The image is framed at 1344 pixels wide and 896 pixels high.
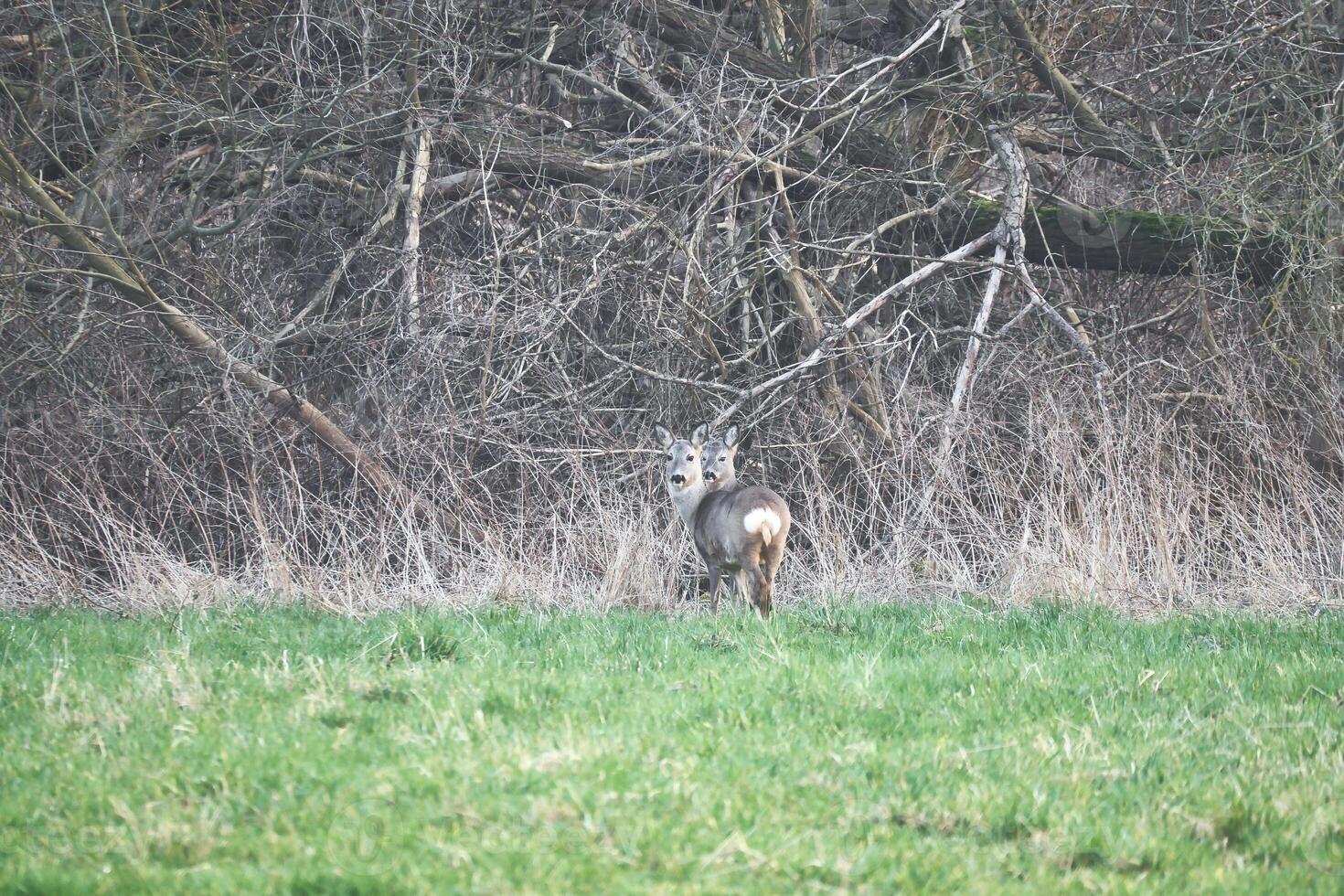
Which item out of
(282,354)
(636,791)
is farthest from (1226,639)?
(282,354)

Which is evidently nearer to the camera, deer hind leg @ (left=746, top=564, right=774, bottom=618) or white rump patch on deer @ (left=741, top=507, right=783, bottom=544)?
white rump patch on deer @ (left=741, top=507, right=783, bottom=544)

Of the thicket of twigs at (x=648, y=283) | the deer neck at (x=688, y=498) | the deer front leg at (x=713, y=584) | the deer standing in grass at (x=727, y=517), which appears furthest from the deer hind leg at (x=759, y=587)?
the deer neck at (x=688, y=498)

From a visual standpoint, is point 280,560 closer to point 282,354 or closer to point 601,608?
point 601,608

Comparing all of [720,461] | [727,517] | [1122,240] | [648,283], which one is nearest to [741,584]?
[727,517]

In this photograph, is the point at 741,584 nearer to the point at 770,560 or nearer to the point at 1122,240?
the point at 770,560

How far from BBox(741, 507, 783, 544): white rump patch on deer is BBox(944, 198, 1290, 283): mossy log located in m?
4.29

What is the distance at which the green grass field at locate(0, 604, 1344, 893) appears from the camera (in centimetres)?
348

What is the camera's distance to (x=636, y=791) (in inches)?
154

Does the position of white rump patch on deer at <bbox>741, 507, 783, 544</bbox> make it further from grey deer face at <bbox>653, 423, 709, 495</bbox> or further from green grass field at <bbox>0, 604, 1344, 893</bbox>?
green grass field at <bbox>0, 604, 1344, 893</bbox>

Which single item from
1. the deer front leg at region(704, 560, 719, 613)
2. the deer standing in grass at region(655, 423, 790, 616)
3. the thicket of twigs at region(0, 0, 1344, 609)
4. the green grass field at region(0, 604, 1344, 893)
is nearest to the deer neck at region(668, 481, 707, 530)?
the deer standing in grass at region(655, 423, 790, 616)

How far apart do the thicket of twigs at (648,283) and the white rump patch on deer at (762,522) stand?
0.80m

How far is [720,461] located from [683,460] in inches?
11.2

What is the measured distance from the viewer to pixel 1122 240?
12.2 m

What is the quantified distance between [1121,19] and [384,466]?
7.93m
